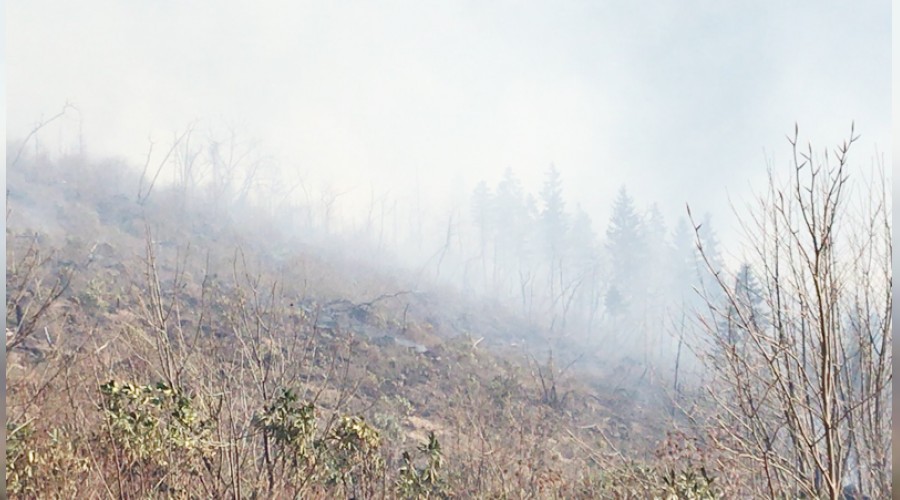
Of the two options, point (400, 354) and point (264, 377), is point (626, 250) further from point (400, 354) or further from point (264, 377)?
point (264, 377)

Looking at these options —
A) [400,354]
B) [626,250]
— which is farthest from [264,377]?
[626,250]

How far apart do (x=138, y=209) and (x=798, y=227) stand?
81.5ft

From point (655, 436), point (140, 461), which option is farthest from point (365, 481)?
point (655, 436)

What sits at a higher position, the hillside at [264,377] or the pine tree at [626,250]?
the pine tree at [626,250]

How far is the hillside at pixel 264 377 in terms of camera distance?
12.6ft

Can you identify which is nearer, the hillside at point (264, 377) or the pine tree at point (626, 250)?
the hillside at point (264, 377)

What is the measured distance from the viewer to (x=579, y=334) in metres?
36.3

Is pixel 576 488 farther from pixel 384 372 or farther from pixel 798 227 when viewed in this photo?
pixel 384 372

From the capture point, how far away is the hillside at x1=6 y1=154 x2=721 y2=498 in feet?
12.6

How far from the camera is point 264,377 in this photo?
3994 mm

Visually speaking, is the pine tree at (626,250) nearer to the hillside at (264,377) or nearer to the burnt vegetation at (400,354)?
the burnt vegetation at (400,354)

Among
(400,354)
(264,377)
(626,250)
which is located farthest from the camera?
(626,250)

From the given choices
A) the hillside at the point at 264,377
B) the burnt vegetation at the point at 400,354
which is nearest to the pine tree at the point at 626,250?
the burnt vegetation at the point at 400,354

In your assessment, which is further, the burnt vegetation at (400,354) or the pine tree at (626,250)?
the pine tree at (626,250)
